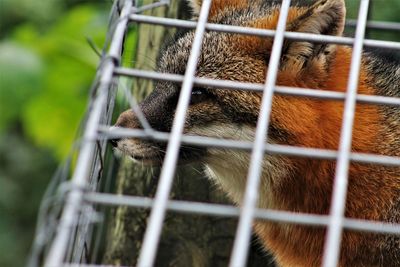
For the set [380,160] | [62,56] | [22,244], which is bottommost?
[22,244]

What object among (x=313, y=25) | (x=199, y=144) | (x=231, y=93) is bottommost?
(x=199, y=144)

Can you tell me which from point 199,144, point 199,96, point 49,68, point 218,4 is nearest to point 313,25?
point 199,96

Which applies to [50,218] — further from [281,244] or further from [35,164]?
[35,164]

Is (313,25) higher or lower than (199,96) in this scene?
higher

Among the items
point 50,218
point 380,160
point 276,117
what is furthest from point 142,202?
point 276,117

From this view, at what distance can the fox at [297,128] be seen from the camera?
302cm

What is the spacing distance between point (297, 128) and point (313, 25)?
1.36 feet

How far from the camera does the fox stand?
119 inches

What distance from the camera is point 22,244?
255 inches

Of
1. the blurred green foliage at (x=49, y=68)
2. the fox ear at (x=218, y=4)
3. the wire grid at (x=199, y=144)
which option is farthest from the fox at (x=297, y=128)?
the wire grid at (x=199, y=144)

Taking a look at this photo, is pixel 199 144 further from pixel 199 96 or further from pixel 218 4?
pixel 218 4

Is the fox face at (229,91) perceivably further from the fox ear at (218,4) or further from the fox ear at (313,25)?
the fox ear at (218,4)

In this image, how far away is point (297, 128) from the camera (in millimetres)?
3002

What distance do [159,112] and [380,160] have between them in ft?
4.93
